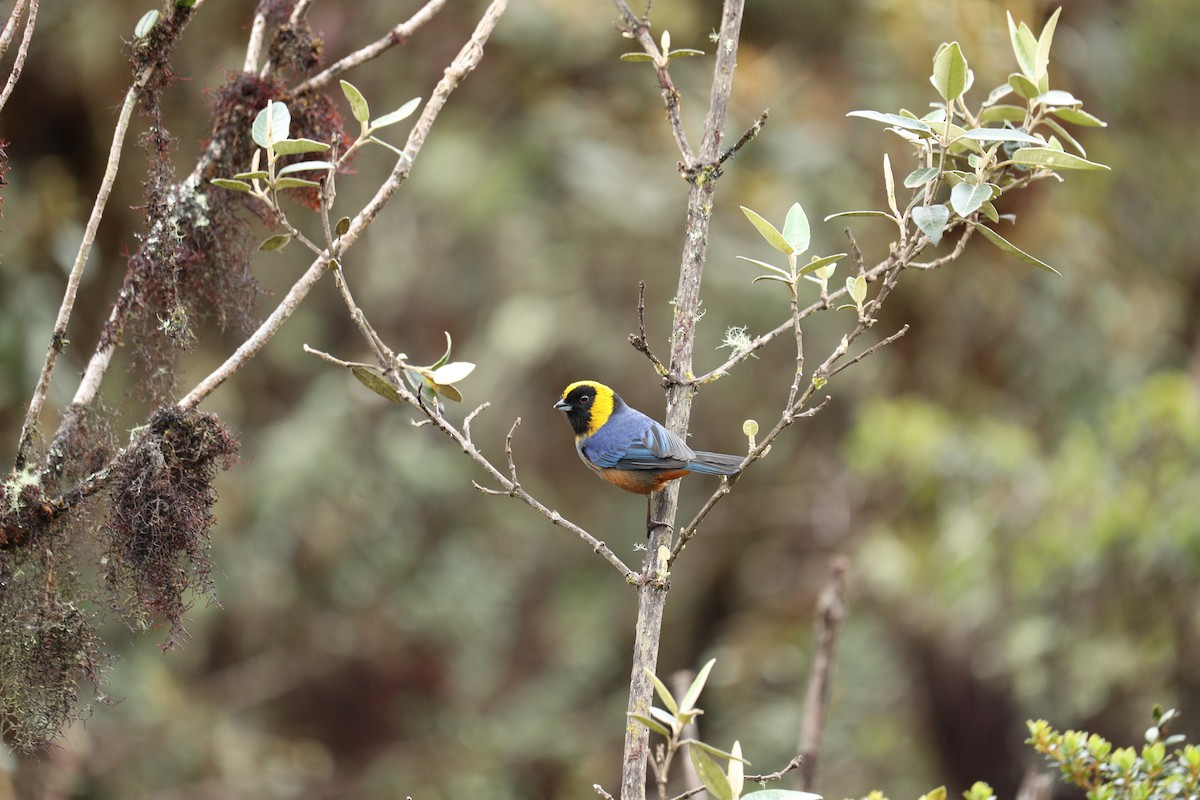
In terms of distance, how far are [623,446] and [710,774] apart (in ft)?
5.70

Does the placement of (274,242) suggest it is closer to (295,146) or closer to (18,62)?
(295,146)

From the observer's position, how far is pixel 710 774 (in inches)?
58.7

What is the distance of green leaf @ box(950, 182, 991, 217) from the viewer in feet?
5.63

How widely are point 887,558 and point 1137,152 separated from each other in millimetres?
3020

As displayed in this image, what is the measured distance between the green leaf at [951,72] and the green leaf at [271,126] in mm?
971

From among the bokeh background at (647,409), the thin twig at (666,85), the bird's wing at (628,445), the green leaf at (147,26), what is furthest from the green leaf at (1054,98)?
the bokeh background at (647,409)

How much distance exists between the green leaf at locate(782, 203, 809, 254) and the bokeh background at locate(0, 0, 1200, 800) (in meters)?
3.35

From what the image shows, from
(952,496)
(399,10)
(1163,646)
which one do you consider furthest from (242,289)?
(399,10)

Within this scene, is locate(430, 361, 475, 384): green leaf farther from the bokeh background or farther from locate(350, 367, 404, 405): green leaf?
the bokeh background

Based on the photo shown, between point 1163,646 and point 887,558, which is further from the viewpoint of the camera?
point 887,558

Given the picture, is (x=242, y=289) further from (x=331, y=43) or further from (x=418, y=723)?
(x=418, y=723)

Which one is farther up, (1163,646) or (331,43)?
(331,43)

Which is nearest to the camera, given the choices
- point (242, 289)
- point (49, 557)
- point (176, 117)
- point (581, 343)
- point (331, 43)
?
A: point (49, 557)

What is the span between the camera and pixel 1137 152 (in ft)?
22.2
